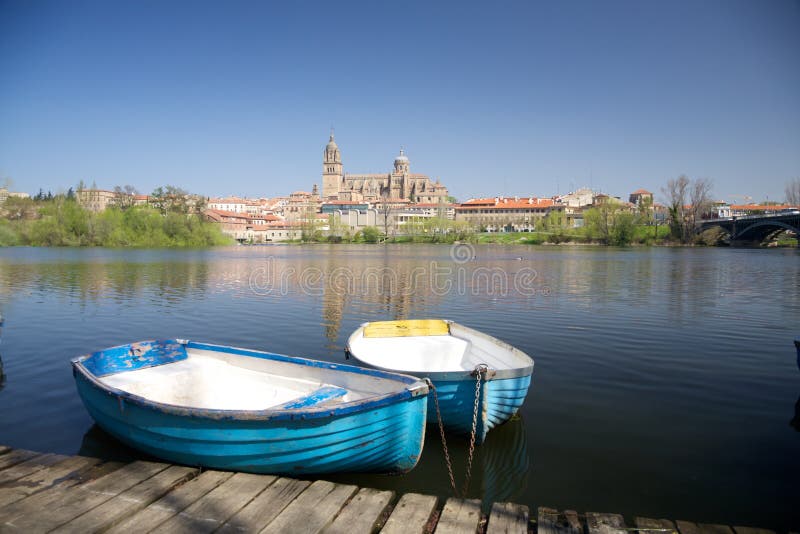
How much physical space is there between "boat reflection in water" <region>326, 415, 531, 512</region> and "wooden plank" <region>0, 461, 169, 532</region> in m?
2.36

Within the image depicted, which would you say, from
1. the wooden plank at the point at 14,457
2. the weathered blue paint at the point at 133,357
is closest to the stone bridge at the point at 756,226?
the weathered blue paint at the point at 133,357

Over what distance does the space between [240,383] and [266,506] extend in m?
3.14

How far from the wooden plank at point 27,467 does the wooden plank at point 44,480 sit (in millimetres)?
72

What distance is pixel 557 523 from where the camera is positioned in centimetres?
493

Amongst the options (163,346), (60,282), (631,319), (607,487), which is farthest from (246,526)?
(60,282)

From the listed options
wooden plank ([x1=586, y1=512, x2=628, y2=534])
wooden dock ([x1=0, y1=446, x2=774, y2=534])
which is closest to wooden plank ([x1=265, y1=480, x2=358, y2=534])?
wooden dock ([x1=0, y1=446, x2=774, y2=534])

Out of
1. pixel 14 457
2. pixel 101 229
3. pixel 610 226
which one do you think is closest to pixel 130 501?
pixel 14 457

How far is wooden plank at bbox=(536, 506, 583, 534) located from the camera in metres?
4.81

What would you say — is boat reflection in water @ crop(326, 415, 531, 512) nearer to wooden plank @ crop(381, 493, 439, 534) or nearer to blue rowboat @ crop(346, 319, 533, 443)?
blue rowboat @ crop(346, 319, 533, 443)

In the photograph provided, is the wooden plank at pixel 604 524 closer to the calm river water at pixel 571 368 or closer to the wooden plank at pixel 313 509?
the calm river water at pixel 571 368

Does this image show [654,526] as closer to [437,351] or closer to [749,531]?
[749,531]

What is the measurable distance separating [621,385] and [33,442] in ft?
34.3

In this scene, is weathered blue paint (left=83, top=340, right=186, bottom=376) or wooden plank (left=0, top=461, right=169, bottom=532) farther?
weathered blue paint (left=83, top=340, right=186, bottom=376)

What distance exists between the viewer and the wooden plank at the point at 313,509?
15.7 ft
